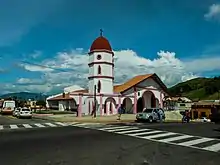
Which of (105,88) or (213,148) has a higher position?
(105,88)

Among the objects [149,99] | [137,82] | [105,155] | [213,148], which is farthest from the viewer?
[149,99]

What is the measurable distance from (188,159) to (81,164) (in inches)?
142

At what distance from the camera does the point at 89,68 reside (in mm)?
55719

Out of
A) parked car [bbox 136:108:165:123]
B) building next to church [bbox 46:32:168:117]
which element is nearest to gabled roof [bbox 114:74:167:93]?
building next to church [bbox 46:32:168:117]

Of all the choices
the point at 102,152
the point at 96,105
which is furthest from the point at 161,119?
the point at 102,152

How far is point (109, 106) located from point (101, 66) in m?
6.77

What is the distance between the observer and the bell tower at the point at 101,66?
176 feet

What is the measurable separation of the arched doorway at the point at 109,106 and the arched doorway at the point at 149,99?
25.8 feet

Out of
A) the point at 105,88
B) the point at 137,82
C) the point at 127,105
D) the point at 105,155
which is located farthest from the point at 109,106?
the point at 105,155

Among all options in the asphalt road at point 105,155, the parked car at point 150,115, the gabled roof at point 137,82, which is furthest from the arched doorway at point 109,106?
the asphalt road at point 105,155

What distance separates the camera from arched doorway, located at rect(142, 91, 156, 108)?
60.2 metres

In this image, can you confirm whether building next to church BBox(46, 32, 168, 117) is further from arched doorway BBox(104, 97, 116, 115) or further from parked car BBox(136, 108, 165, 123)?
parked car BBox(136, 108, 165, 123)

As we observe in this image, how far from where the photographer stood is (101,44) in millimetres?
54375

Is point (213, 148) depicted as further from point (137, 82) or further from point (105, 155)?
point (137, 82)
